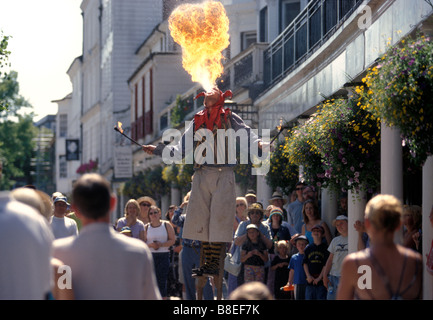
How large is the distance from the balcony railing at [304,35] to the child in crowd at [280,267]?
12.9 feet

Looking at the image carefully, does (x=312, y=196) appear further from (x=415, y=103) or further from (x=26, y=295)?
(x=26, y=295)

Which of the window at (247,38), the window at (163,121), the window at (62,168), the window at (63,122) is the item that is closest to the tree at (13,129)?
the window at (62,168)

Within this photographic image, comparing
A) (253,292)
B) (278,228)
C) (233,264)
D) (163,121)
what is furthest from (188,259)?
(163,121)

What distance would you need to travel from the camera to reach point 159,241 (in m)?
14.1

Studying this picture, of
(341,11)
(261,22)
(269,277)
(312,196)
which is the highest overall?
(261,22)

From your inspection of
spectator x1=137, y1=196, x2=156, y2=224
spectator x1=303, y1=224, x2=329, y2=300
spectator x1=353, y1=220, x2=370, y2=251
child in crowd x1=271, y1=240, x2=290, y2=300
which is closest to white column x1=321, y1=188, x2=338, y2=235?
child in crowd x1=271, y1=240, x2=290, y2=300

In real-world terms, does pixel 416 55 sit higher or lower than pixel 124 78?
lower

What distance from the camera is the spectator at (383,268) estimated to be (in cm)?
586

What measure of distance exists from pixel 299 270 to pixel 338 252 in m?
0.70

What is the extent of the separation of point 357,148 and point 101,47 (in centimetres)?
5067

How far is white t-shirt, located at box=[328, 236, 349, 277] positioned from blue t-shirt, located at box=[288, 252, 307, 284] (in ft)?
1.55

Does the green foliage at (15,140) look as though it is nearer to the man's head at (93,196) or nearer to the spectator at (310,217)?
the spectator at (310,217)
